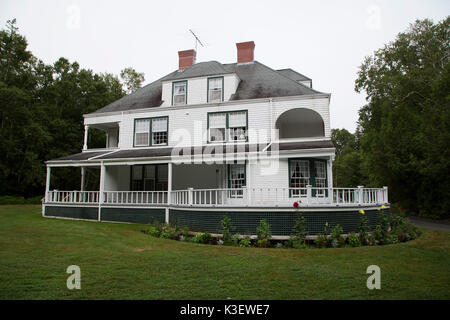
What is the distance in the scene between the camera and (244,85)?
18.8 metres

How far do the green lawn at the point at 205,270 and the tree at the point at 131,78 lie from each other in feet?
111

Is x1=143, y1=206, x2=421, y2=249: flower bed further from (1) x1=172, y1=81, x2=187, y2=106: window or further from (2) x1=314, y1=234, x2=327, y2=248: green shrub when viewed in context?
(1) x1=172, y1=81, x2=187, y2=106: window

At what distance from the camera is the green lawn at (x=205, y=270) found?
5.66 m

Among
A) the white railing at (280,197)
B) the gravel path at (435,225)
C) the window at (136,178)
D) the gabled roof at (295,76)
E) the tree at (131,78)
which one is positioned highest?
the tree at (131,78)

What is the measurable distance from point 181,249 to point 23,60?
3158 centimetres

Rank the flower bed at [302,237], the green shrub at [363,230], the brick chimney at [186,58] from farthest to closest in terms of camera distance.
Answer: the brick chimney at [186,58] → the green shrub at [363,230] → the flower bed at [302,237]

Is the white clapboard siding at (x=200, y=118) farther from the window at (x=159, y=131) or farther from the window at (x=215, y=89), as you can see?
the window at (x=215, y=89)

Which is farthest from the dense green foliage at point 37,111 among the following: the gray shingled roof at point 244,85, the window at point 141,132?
the window at point 141,132

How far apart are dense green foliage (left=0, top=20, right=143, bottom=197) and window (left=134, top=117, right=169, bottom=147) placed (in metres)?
16.2

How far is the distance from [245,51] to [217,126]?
6996 mm

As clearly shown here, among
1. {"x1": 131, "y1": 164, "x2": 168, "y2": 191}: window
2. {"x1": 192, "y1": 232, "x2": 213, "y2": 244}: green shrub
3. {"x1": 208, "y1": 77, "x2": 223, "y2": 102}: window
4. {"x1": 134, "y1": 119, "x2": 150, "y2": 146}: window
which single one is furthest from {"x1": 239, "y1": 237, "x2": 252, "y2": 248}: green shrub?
{"x1": 134, "y1": 119, "x2": 150, "y2": 146}: window

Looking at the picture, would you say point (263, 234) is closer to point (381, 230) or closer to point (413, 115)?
point (381, 230)

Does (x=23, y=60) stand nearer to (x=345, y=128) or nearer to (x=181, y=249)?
(x=181, y=249)
